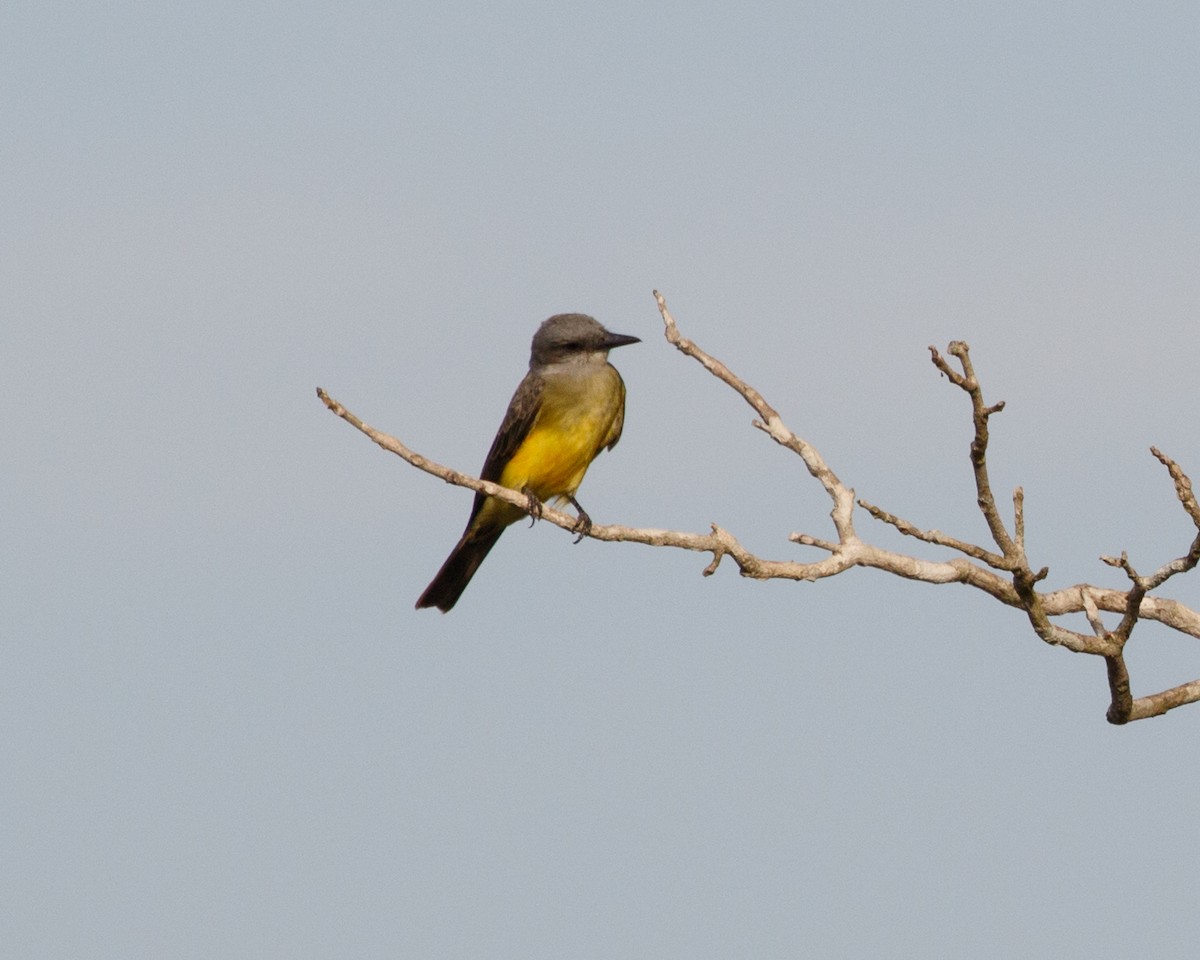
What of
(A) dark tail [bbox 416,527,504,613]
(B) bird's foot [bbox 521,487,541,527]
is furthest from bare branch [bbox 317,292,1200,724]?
(A) dark tail [bbox 416,527,504,613]

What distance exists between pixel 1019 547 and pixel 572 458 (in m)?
4.24

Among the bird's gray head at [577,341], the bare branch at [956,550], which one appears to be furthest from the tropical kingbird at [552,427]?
the bare branch at [956,550]

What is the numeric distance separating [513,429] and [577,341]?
76 cm

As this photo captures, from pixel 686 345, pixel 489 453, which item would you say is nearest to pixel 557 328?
pixel 489 453

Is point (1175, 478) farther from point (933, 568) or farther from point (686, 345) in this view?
point (686, 345)

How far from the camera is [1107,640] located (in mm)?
7098

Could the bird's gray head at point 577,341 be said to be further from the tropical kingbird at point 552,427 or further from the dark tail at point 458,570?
the dark tail at point 458,570

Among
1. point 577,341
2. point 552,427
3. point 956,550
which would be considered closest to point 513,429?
point 552,427

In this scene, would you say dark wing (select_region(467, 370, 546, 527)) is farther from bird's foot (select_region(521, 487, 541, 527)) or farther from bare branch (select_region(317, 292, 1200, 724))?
bare branch (select_region(317, 292, 1200, 724))

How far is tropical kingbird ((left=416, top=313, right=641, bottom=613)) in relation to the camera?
10.8m

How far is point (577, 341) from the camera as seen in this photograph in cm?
1121

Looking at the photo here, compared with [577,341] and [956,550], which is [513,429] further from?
[956,550]

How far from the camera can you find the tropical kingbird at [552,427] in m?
10.8

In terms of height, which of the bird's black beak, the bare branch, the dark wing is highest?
the bird's black beak
